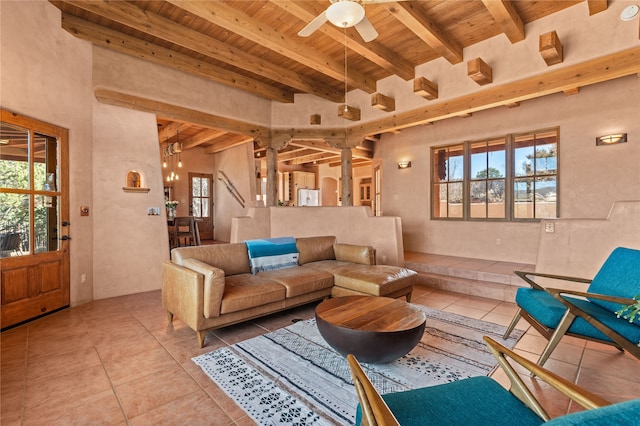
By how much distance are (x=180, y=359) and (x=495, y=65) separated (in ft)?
16.9

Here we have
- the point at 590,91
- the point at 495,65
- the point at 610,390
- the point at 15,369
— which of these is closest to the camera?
the point at 610,390

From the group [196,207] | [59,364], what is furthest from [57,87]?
[196,207]

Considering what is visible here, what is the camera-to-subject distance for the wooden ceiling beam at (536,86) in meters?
3.31

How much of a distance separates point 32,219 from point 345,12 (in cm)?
394

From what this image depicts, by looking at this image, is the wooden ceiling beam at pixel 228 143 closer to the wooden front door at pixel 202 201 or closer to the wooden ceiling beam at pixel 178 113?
the wooden front door at pixel 202 201

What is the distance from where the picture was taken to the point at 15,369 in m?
2.29

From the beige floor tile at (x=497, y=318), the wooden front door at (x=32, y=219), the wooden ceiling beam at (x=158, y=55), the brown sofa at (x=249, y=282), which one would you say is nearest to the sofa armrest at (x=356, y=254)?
the brown sofa at (x=249, y=282)

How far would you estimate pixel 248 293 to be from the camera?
290 centimetres

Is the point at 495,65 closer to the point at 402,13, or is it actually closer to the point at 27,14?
the point at 402,13

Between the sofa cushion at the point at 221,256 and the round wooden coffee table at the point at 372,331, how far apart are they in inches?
57.2

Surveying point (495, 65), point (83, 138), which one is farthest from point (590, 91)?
point (83, 138)

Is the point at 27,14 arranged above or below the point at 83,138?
above

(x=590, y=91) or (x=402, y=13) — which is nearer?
(x=402, y=13)

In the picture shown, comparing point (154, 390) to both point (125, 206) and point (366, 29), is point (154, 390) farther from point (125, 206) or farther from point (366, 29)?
point (366, 29)
